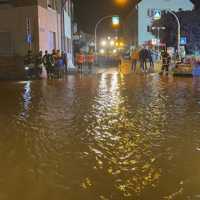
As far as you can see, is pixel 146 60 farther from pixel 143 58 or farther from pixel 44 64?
pixel 44 64

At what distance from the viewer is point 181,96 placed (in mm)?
14992

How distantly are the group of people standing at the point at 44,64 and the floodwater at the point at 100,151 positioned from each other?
42.8 ft

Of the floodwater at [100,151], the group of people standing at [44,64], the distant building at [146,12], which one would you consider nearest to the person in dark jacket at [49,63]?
the group of people standing at [44,64]

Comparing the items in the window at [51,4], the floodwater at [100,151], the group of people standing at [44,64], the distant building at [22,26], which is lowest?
the floodwater at [100,151]

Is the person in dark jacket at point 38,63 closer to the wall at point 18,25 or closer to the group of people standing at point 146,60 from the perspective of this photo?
the wall at point 18,25

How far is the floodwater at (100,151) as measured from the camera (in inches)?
206

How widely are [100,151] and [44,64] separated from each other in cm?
1957

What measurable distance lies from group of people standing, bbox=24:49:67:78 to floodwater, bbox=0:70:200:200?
13036 millimetres

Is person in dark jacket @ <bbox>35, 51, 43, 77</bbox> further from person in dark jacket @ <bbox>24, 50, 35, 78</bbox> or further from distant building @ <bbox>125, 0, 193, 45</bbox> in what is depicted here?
distant building @ <bbox>125, 0, 193, 45</bbox>

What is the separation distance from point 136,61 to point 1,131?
79.1 ft

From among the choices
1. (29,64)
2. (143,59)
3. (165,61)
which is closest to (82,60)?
(143,59)

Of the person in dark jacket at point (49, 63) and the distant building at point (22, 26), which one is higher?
the distant building at point (22, 26)

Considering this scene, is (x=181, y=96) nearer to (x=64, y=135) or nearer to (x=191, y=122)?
(x=191, y=122)

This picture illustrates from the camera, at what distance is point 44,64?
2620 centimetres
